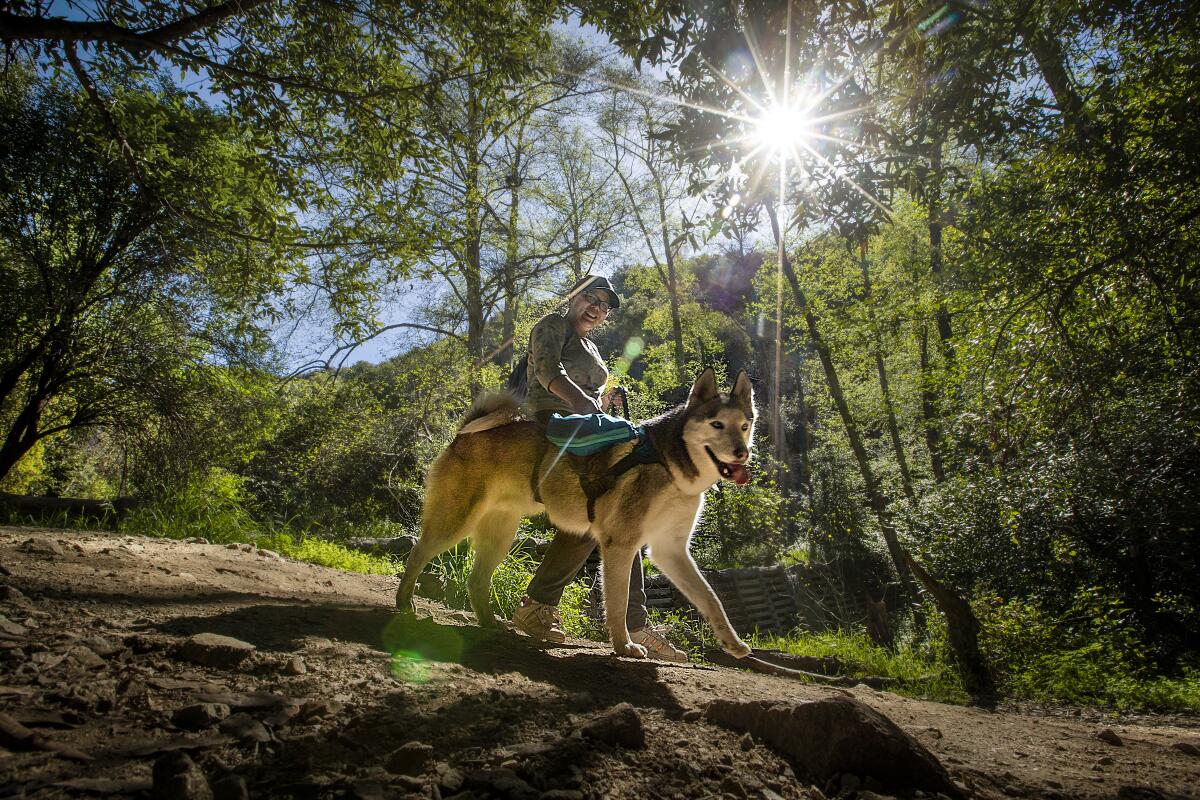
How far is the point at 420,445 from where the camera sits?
1288 centimetres

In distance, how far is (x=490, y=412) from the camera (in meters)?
4.53

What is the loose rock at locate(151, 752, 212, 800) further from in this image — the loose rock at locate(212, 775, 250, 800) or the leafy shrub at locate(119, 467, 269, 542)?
the leafy shrub at locate(119, 467, 269, 542)

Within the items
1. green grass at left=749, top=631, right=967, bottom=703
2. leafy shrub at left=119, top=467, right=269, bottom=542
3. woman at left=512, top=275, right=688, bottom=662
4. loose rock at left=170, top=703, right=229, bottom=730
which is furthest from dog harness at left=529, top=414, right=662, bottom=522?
leafy shrub at left=119, top=467, right=269, bottom=542

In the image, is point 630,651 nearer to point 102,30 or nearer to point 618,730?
point 618,730

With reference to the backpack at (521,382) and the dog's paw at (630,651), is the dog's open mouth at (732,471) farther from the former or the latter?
the backpack at (521,382)

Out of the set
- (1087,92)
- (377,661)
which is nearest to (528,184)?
(1087,92)

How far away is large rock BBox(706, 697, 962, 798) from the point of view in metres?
1.97

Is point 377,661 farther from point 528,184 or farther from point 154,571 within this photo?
point 528,184

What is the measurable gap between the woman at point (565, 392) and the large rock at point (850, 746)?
2.48 meters

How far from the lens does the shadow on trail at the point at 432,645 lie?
9.11 ft

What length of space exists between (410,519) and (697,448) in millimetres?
8823

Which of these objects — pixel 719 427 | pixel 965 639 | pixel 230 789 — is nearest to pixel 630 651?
pixel 719 427

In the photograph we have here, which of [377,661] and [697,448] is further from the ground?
[697,448]

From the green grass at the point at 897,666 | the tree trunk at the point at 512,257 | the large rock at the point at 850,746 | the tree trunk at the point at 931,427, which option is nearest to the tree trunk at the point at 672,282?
the tree trunk at the point at 512,257
